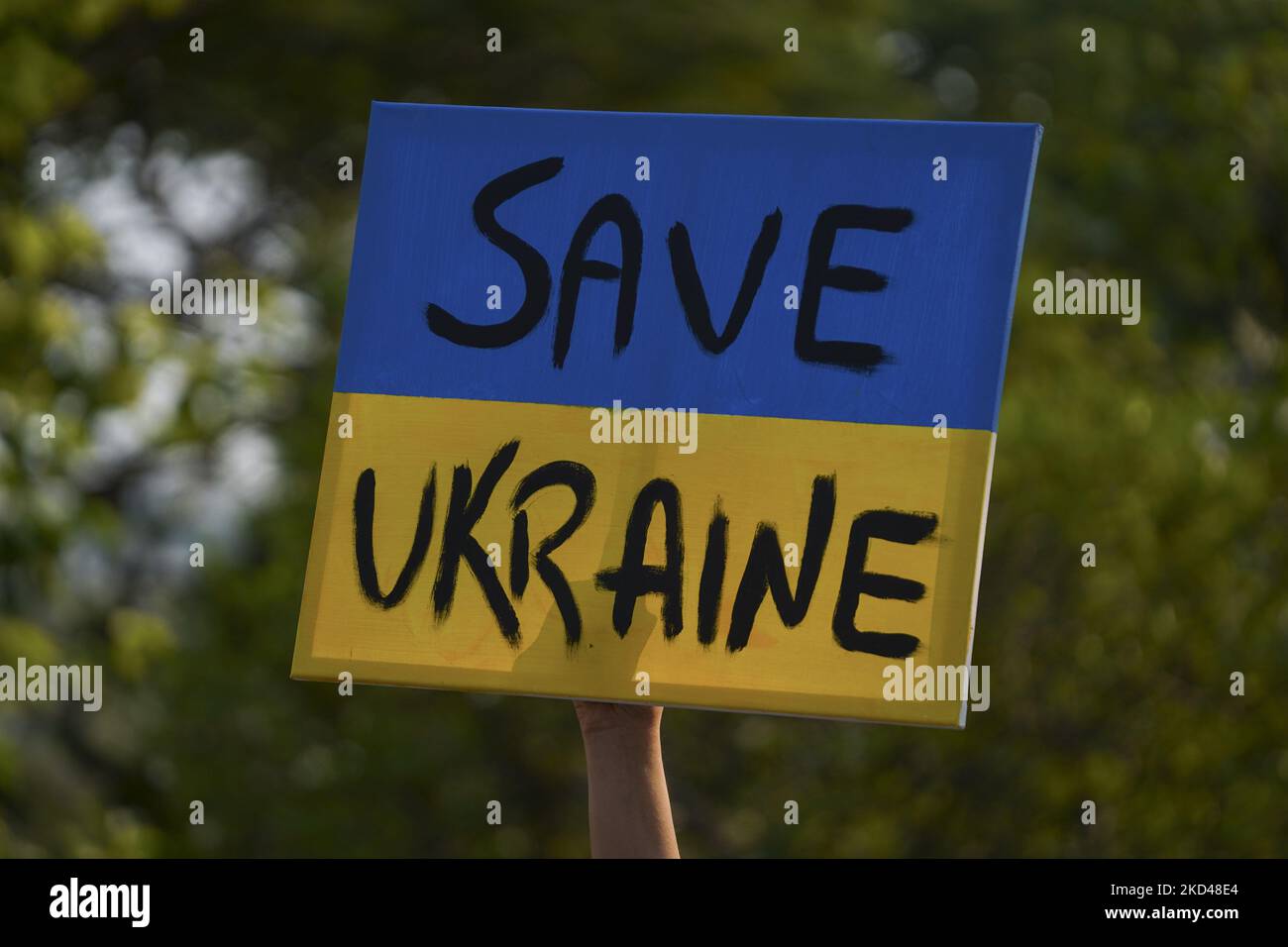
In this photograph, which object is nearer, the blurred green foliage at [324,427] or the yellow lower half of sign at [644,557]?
the yellow lower half of sign at [644,557]

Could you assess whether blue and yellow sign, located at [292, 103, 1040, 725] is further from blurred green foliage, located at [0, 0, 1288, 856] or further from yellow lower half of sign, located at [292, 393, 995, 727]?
blurred green foliage, located at [0, 0, 1288, 856]

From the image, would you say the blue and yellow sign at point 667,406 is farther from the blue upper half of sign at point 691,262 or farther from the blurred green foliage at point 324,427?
the blurred green foliage at point 324,427

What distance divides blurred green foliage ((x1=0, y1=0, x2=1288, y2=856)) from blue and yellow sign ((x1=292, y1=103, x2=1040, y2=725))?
1.62 m

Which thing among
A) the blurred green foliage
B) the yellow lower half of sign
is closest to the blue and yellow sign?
the yellow lower half of sign

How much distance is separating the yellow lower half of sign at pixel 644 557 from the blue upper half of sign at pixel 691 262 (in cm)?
5

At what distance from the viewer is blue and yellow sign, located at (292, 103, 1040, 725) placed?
7.33 ft

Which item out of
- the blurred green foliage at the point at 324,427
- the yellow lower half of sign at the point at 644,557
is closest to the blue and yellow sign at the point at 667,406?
the yellow lower half of sign at the point at 644,557

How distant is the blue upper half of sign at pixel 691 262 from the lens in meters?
2.26

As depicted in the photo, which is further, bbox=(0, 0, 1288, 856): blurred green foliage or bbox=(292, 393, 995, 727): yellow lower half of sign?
bbox=(0, 0, 1288, 856): blurred green foliage

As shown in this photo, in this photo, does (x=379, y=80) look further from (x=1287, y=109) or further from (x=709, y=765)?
(x=1287, y=109)

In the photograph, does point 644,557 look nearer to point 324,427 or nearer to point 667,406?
point 667,406

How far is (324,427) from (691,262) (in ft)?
15.6

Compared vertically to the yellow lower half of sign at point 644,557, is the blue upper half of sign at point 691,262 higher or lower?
higher
